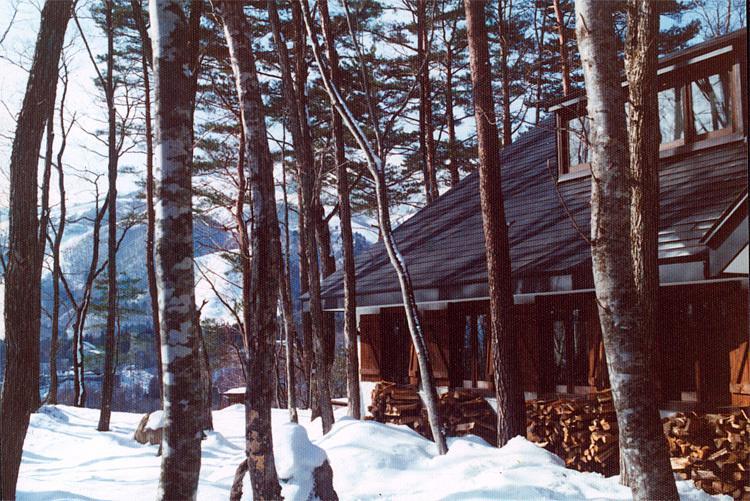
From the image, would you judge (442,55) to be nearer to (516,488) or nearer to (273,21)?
(273,21)

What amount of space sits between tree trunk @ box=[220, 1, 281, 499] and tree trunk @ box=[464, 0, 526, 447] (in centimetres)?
407

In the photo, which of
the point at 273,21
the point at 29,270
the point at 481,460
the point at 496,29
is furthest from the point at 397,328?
the point at 496,29

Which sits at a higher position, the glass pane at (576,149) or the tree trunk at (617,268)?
the glass pane at (576,149)

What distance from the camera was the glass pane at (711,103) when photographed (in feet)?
31.6

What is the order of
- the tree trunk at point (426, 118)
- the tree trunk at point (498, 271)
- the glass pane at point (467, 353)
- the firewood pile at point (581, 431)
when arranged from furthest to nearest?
the tree trunk at point (426, 118) < the glass pane at point (467, 353) < the tree trunk at point (498, 271) < the firewood pile at point (581, 431)

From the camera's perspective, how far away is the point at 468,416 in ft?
38.5

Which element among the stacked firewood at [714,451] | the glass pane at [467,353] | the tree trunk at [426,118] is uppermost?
the tree trunk at [426,118]

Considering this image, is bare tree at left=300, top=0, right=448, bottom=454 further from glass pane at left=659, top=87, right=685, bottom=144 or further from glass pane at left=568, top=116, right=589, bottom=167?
glass pane at left=659, top=87, right=685, bottom=144

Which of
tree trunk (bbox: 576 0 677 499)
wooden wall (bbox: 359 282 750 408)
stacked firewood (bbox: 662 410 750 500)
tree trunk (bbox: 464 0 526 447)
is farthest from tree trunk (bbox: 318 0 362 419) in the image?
tree trunk (bbox: 576 0 677 499)

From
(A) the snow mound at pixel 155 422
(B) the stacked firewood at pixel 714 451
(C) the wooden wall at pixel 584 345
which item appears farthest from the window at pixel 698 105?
(A) the snow mound at pixel 155 422

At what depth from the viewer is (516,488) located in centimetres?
754

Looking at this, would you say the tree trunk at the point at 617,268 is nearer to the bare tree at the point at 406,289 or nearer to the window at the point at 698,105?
the window at the point at 698,105

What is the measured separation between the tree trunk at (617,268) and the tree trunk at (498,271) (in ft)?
12.2

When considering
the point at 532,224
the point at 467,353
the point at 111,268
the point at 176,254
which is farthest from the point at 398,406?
the point at 111,268
